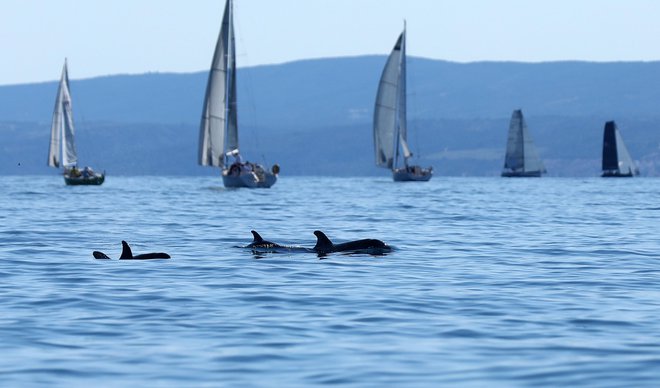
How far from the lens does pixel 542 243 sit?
125 feet

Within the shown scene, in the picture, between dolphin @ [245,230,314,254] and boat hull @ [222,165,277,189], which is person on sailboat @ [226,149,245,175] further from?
dolphin @ [245,230,314,254]

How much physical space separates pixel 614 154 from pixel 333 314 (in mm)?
173703

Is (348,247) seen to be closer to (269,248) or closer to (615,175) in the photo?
(269,248)

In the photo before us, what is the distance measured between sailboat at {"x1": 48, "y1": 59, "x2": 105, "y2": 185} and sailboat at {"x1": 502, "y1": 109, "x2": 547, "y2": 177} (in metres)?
71.0

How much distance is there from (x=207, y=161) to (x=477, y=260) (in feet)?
246

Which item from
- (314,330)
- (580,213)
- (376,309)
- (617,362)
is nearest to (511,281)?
(376,309)

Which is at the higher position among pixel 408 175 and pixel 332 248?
pixel 332 248

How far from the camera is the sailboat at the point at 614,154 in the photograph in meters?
188

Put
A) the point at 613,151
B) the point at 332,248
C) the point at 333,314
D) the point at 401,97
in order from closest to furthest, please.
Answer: the point at 333,314 → the point at 332,248 → the point at 401,97 → the point at 613,151

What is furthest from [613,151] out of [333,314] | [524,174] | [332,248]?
[333,314]

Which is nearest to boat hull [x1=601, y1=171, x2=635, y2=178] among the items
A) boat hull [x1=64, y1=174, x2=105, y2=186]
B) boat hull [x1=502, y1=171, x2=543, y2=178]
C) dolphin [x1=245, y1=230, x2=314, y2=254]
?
boat hull [x1=502, y1=171, x2=543, y2=178]

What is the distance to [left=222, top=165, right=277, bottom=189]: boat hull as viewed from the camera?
→ 101875 millimetres

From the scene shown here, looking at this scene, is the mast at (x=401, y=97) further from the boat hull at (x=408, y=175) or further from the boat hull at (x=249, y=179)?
the boat hull at (x=249, y=179)

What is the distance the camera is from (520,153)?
186m
